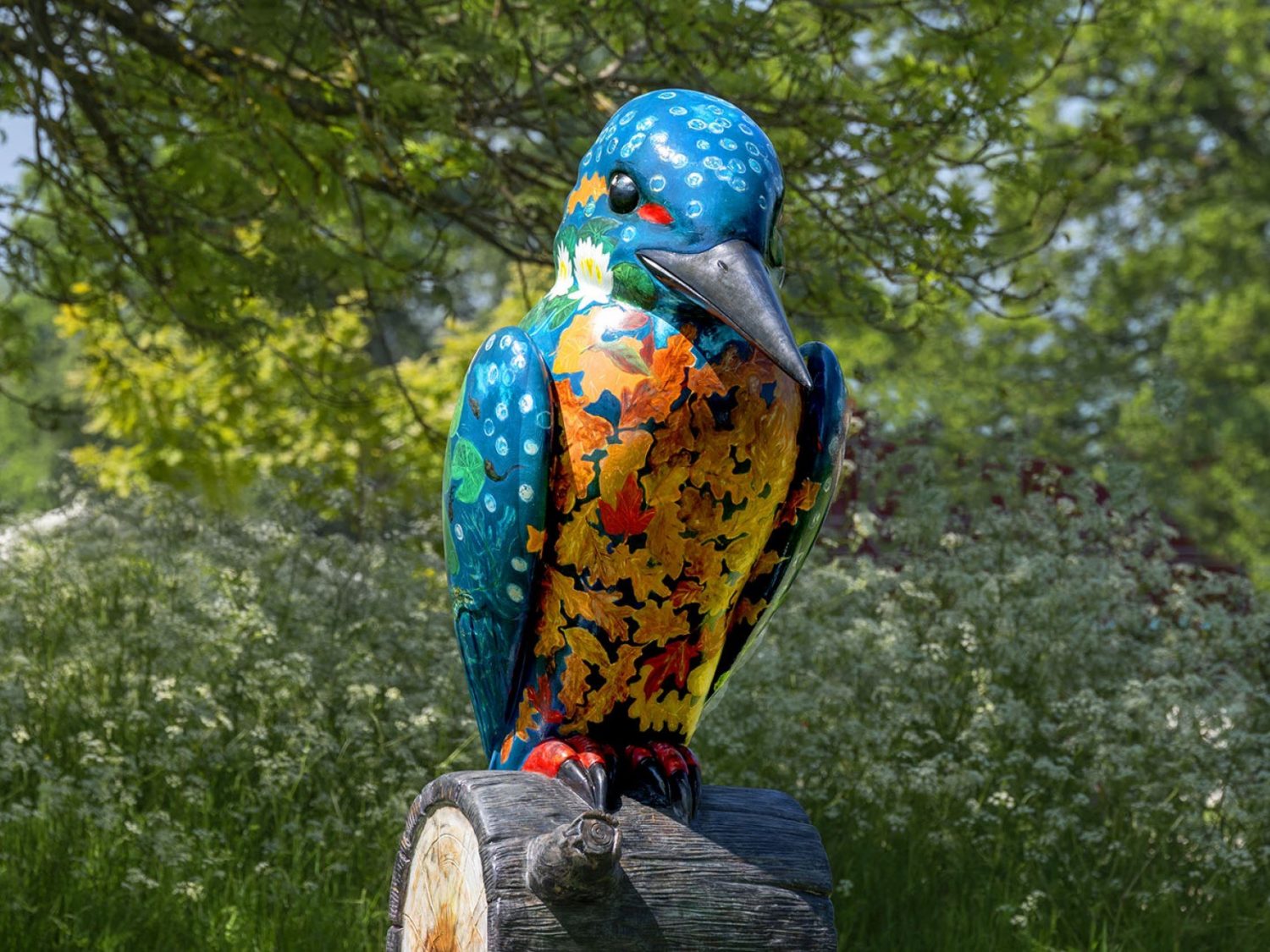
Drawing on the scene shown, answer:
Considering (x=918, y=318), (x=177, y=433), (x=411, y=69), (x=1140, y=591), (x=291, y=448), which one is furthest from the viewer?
(x=291, y=448)

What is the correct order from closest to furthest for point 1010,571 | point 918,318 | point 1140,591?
point 918,318 < point 1010,571 < point 1140,591

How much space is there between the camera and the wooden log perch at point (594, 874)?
7.20 ft

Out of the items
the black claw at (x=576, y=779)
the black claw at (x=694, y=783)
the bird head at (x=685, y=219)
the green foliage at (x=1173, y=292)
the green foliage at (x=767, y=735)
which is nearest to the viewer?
the bird head at (x=685, y=219)

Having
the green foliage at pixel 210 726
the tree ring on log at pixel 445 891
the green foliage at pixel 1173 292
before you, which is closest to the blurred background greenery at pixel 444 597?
the green foliage at pixel 210 726

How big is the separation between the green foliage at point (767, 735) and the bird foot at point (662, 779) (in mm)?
1498

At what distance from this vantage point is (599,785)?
7.93 ft

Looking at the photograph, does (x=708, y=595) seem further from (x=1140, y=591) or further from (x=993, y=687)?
(x=1140, y=591)

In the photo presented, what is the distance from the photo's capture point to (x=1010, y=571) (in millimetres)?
5199

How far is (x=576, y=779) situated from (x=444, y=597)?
319 cm

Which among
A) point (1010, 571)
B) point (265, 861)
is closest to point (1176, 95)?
point (1010, 571)

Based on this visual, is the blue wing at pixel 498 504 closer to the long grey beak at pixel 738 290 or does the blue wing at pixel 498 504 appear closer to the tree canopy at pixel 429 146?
the long grey beak at pixel 738 290

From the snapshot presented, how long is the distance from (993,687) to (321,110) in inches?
115

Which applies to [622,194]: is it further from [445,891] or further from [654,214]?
[445,891]

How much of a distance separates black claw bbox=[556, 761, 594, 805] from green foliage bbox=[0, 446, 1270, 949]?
150 centimetres
